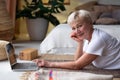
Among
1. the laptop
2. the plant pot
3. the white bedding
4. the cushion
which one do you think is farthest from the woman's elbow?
the plant pot

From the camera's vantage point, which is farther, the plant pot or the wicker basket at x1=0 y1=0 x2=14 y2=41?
the plant pot

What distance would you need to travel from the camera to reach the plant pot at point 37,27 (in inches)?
233

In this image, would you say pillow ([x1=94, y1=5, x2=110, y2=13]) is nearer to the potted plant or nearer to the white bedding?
the potted plant

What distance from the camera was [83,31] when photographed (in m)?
2.23

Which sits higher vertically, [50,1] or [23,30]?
[50,1]

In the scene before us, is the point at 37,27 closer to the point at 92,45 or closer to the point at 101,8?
the point at 101,8

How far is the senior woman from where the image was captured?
2203mm

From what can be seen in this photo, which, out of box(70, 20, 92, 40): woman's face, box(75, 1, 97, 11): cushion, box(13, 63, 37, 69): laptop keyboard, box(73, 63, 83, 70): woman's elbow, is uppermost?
box(70, 20, 92, 40): woman's face

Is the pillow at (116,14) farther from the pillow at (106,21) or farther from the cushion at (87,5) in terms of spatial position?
the cushion at (87,5)

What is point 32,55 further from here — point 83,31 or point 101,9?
point 101,9

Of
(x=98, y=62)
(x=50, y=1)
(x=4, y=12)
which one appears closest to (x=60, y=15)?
(x=50, y=1)

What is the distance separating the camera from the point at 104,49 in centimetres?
226

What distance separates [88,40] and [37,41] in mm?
3593

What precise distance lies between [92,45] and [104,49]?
0.12m
